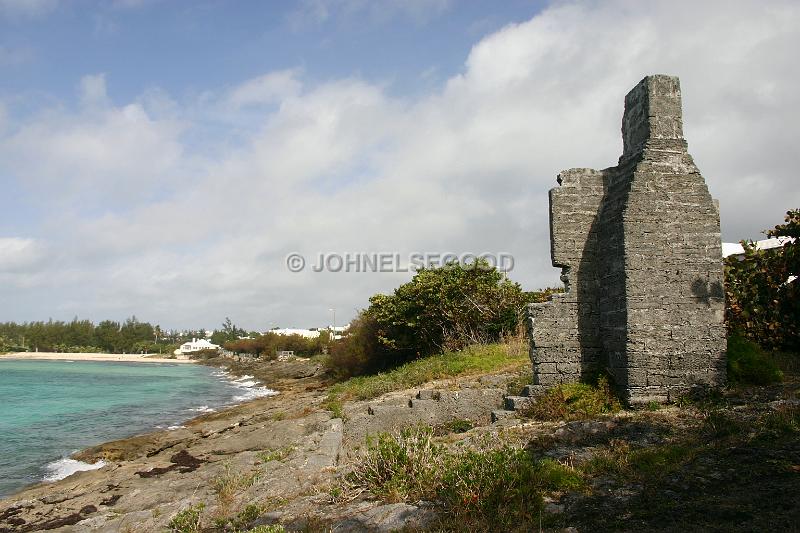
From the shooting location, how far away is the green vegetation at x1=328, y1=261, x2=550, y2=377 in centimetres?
2225

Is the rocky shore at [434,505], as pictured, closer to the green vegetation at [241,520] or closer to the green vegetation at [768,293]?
the green vegetation at [241,520]

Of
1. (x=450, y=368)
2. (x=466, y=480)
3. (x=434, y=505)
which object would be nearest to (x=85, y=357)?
(x=450, y=368)

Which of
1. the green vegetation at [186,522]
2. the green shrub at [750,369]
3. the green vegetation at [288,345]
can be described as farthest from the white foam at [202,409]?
the green vegetation at [288,345]

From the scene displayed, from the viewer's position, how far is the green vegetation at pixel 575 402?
31.0ft

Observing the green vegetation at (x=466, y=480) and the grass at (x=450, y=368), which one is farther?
the grass at (x=450, y=368)

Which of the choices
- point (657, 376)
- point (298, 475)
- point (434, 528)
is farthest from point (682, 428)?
point (298, 475)

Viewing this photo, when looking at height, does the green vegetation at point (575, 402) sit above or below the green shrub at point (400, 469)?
above

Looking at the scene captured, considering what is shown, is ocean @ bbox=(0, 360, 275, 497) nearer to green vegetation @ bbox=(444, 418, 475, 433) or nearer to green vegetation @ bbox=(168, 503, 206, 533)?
green vegetation @ bbox=(168, 503, 206, 533)

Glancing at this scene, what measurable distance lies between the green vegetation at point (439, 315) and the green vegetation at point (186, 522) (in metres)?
15.4

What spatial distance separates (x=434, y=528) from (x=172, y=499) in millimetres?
5859

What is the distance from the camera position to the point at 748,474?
230 inches

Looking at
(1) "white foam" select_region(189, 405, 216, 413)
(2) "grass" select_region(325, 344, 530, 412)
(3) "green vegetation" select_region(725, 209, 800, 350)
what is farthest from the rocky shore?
(1) "white foam" select_region(189, 405, 216, 413)

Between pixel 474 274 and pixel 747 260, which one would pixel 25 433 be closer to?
pixel 474 274

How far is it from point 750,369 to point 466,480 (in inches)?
263
